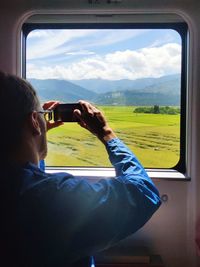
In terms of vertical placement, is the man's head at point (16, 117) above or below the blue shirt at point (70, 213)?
above

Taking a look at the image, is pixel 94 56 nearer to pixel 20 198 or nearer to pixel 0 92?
pixel 0 92

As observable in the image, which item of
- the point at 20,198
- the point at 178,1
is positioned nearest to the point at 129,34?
the point at 178,1

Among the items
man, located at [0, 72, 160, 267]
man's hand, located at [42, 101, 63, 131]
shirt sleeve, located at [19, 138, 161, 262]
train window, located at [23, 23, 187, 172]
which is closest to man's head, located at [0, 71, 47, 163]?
man, located at [0, 72, 160, 267]

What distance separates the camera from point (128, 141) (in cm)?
200

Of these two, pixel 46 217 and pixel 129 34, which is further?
pixel 129 34

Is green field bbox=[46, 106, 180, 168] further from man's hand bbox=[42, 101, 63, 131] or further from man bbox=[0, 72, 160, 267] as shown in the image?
man bbox=[0, 72, 160, 267]

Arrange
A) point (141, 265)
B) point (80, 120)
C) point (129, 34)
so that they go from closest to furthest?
point (80, 120)
point (141, 265)
point (129, 34)

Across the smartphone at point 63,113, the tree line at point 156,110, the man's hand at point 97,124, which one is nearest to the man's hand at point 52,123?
the smartphone at point 63,113

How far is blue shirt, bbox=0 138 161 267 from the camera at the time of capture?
2.49 feet

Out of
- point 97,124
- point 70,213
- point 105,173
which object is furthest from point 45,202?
point 105,173

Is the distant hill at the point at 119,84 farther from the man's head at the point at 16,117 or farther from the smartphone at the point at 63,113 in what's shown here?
the man's head at the point at 16,117

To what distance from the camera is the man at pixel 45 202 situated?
76cm

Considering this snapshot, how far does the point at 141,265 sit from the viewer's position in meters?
1.77

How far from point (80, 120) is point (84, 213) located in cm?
43
